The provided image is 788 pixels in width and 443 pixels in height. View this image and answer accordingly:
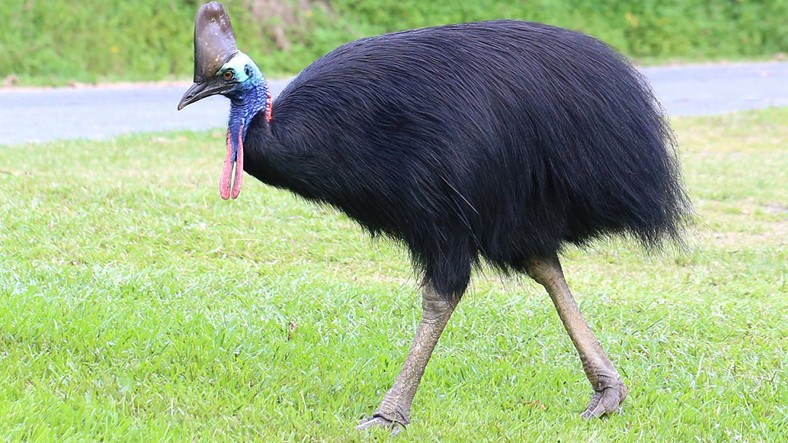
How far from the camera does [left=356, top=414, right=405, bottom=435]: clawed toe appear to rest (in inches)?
142

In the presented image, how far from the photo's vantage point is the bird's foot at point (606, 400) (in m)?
3.83

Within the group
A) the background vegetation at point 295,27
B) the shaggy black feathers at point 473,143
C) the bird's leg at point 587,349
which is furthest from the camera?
the background vegetation at point 295,27

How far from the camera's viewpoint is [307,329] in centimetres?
450

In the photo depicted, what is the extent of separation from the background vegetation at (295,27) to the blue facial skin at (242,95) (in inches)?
404

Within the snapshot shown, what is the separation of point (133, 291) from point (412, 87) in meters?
2.00

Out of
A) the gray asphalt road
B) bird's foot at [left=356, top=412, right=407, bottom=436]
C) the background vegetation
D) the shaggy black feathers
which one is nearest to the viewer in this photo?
the shaggy black feathers

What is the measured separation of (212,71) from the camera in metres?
3.44

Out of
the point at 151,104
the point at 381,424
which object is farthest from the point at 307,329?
the point at 151,104

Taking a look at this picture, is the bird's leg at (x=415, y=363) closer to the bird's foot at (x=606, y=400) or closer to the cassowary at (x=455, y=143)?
the cassowary at (x=455, y=143)

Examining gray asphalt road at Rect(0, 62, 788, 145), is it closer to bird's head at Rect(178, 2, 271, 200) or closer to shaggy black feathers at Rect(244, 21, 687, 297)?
bird's head at Rect(178, 2, 271, 200)

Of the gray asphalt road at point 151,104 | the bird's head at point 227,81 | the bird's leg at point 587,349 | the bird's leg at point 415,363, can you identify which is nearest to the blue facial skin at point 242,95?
the bird's head at point 227,81

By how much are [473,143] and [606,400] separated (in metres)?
1.10

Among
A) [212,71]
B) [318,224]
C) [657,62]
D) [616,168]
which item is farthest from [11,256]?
[657,62]

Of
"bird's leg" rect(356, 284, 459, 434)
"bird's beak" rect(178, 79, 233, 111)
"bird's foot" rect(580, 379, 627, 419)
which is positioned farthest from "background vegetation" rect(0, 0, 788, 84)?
"bird's foot" rect(580, 379, 627, 419)
